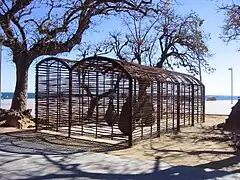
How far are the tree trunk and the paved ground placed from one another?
7.79 metres

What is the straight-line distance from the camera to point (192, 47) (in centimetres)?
2600

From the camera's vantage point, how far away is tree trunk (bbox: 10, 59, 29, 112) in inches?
659

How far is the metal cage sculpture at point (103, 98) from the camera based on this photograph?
12.2 meters

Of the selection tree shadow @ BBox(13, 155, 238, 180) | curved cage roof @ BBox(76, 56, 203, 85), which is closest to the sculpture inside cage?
curved cage roof @ BBox(76, 56, 203, 85)

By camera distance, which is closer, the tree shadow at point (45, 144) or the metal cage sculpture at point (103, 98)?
the tree shadow at point (45, 144)

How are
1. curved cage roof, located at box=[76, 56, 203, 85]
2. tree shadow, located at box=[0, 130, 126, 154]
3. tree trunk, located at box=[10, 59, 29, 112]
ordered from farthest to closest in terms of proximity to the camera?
tree trunk, located at box=[10, 59, 29, 112], curved cage roof, located at box=[76, 56, 203, 85], tree shadow, located at box=[0, 130, 126, 154]

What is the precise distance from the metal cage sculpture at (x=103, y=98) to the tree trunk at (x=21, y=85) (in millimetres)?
2772

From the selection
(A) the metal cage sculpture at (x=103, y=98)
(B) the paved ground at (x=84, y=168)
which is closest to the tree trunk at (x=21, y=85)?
(A) the metal cage sculpture at (x=103, y=98)

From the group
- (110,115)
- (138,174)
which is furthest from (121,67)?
(138,174)

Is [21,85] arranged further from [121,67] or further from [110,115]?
[121,67]

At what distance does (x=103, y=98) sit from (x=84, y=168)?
23.9 feet

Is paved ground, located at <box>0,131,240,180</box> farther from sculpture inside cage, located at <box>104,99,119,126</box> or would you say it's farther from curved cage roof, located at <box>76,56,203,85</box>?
sculpture inside cage, located at <box>104,99,119,126</box>

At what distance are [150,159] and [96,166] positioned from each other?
5.00 ft

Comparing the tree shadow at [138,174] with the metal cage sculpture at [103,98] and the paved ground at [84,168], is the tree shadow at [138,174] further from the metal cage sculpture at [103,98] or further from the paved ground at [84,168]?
the metal cage sculpture at [103,98]
